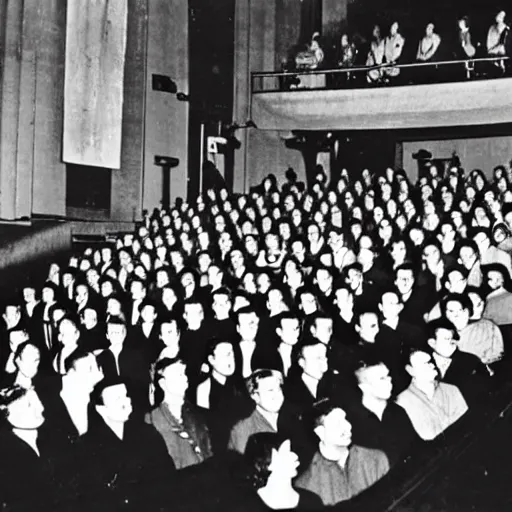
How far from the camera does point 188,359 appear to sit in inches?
228

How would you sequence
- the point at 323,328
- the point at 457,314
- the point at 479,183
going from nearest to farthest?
the point at 457,314
the point at 323,328
the point at 479,183

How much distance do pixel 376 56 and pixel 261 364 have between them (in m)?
9.30

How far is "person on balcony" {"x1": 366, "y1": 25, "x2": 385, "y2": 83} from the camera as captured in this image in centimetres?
1370

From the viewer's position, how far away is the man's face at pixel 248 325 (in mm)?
5594

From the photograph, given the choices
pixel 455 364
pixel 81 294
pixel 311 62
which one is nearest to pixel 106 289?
pixel 81 294

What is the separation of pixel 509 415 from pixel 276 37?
13.2m

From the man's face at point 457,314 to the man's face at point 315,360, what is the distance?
30.8 inches

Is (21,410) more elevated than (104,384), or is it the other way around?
(104,384)

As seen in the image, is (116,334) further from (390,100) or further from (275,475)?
(390,100)

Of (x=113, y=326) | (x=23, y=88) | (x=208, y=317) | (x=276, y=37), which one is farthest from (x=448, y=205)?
(x=276, y=37)

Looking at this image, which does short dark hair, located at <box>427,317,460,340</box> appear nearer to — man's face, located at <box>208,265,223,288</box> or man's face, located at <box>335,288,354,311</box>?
man's face, located at <box>335,288,354,311</box>

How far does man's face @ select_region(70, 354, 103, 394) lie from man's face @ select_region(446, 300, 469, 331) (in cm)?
202

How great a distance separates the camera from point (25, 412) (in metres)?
4.30

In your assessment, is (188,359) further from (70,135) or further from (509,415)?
(70,135)
